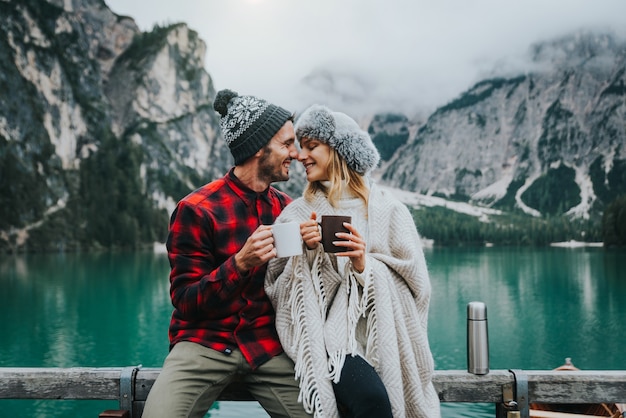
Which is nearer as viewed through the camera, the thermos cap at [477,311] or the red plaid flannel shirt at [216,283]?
the red plaid flannel shirt at [216,283]

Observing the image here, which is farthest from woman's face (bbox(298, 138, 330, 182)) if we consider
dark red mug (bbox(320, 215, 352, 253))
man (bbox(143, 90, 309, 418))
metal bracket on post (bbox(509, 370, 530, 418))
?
metal bracket on post (bbox(509, 370, 530, 418))

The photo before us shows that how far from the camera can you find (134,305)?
41.8 metres

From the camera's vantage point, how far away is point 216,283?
3.14 m

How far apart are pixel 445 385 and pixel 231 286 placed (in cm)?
136

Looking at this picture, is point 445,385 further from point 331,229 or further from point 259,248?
point 259,248

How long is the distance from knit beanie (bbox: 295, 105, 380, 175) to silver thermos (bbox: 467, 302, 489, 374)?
4.38 ft

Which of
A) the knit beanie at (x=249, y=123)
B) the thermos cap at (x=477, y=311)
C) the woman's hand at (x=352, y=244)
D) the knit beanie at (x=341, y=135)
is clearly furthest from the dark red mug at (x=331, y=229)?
the thermos cap at (x=477, y=311)

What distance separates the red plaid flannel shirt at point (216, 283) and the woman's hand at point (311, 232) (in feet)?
1.25

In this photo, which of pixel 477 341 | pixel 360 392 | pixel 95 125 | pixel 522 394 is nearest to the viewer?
pixel 360 392

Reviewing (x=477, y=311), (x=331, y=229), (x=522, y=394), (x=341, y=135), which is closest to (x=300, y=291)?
(x=331, y=229)

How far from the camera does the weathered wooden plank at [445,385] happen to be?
343cm

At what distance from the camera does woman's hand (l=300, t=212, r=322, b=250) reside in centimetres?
308

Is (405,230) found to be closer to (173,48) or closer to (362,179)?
(362,179)

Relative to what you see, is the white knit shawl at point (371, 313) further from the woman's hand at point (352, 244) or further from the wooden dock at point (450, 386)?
the wooden dock at point (450, 386)
